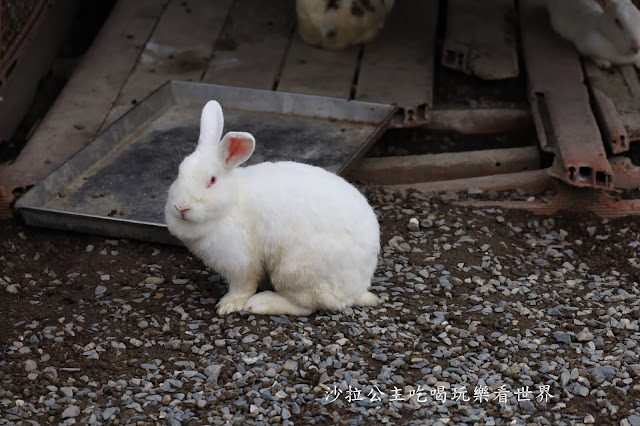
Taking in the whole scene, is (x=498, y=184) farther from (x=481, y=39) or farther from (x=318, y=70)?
(x=318, y=70)

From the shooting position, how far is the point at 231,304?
4.28 meters

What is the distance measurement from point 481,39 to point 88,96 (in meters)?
2.76

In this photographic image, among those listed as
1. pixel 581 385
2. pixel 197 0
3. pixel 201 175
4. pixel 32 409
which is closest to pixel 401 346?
pixel 581 385

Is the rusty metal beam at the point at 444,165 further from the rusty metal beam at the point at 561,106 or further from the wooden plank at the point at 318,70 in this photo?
the wooden plank at the point at 318,70

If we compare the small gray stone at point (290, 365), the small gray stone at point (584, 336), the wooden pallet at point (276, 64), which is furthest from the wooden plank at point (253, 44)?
the small gray stone at point (584, 336)

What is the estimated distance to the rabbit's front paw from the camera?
4.27m

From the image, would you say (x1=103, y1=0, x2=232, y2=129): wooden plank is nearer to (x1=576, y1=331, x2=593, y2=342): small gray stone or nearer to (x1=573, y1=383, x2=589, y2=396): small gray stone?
(x1=576, y1=331, x2=593, y2=342): small gray stone

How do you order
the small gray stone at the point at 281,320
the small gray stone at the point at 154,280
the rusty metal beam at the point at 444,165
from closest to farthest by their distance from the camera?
1. the small gray stone at the point at 281,320
2. the small gray stone at the point at 154,280
3. the rusty metal beam at the point at 444,165

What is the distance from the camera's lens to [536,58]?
6.60 meters

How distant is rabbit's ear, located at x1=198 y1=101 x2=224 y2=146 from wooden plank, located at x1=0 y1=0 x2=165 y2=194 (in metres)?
1.59

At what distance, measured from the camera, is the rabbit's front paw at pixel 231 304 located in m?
4.27

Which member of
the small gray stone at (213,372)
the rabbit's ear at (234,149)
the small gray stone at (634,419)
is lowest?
the small gray stone at (213,372)

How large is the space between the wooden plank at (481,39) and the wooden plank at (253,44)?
1.19m

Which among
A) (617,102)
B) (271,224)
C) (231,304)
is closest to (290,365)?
(231,304)
